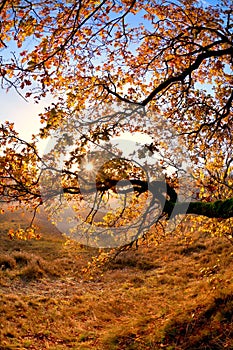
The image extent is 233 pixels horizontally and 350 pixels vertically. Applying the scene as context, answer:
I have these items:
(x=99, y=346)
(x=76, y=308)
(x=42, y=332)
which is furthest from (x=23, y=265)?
(x=99, y=346)

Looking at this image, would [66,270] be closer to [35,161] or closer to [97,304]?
[97,304]

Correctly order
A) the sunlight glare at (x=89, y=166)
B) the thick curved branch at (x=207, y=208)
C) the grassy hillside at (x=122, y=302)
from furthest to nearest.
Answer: the grassy hillside at (x=122, y=302), the sunlight glare at (x=89, y=166), the thick curved branch at (x=207, y=208)

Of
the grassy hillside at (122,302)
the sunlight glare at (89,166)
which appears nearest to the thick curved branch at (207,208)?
the sunlight glare at (89,166)

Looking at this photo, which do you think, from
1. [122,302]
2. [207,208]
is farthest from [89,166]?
[122,302]

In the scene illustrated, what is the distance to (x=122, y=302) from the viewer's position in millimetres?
12672

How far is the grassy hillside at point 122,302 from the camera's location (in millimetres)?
8258

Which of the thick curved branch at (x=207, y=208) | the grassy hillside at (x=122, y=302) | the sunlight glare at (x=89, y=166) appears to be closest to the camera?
the thick curved branch at (x=207, y=208)

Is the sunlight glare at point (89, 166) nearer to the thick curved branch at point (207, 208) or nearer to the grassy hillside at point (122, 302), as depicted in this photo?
the thick curved branch at point (207, 208)

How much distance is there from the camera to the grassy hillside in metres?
8.26

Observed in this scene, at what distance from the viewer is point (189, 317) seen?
8727 mm

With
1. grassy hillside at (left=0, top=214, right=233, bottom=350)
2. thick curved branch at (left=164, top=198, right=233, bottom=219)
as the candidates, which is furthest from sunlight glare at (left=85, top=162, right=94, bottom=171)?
grassy hillside at (left=0, top=214, right=233, bottom=350)

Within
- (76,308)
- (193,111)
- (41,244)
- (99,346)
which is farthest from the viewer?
(41,244)

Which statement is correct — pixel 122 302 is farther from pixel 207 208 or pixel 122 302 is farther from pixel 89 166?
pixel 89 166

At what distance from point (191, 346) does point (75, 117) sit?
19.3ft
